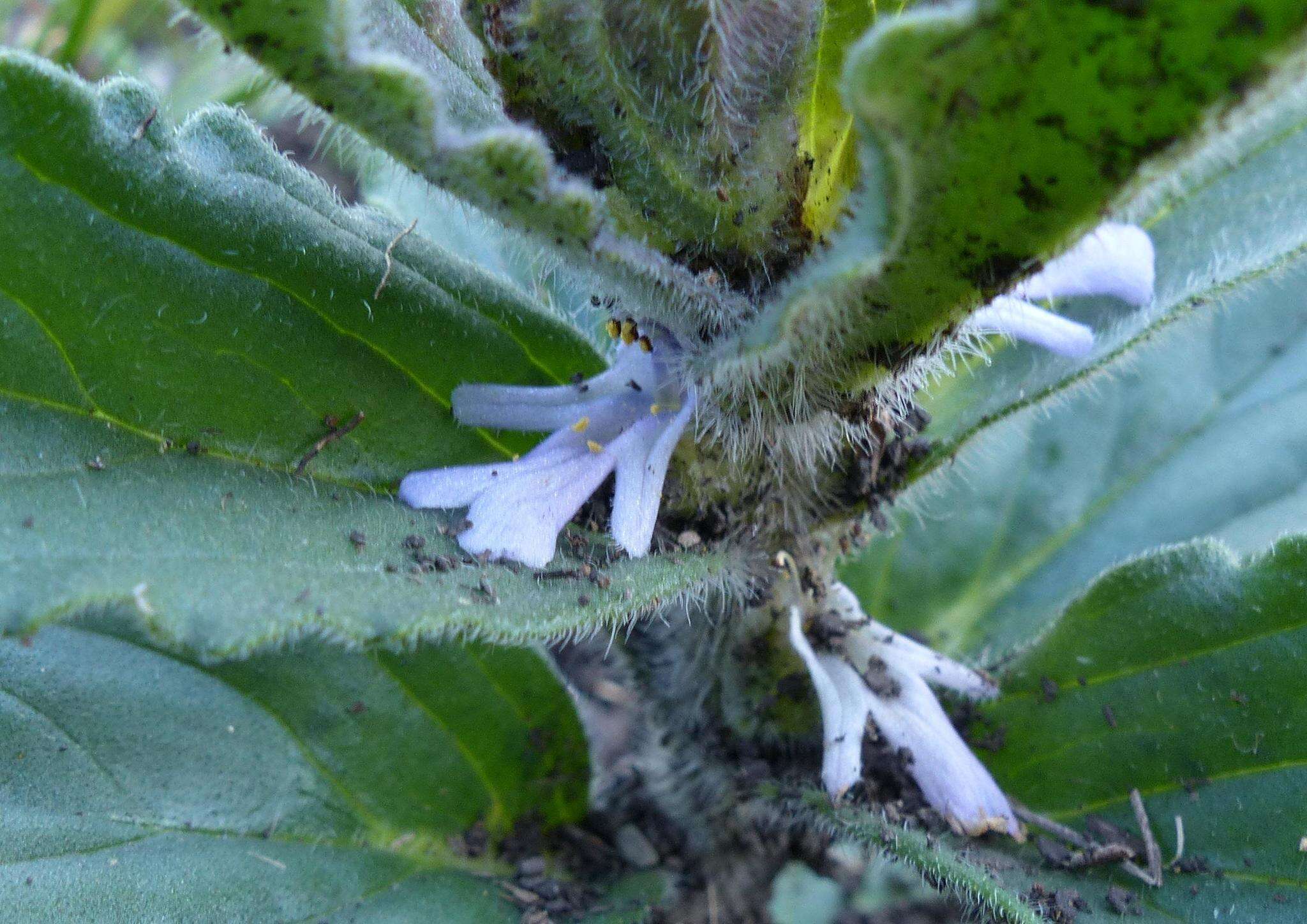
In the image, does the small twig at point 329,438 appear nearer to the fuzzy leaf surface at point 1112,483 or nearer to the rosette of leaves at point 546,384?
the rosette of leaves at point 546,384

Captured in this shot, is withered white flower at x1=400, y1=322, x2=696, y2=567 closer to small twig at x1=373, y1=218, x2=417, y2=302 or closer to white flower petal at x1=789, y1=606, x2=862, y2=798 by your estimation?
small twig at x1=373, y1=218, x2=417, y2=302

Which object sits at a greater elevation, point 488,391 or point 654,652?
point 488,391

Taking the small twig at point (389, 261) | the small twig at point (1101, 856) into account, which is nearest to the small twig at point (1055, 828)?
the small twig at point (1101, 856)

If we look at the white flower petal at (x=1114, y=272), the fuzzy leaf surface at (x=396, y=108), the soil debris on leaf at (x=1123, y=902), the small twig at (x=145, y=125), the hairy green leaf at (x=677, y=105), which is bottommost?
the soil debris on leaf at (x=1123, y=902)

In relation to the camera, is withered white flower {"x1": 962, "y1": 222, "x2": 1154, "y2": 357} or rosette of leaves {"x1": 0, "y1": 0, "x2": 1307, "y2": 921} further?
withered white flower {"x1": 962, "y1": 222, "x2": 1154, "y2": 357}

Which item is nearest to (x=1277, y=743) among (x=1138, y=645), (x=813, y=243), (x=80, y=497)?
(x=1138, y=645)

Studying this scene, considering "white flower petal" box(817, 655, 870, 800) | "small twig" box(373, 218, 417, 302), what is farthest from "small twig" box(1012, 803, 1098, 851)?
"small twig" box(373, 218, 417, 302)

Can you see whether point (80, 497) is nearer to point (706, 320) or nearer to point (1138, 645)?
point (706, 320)
